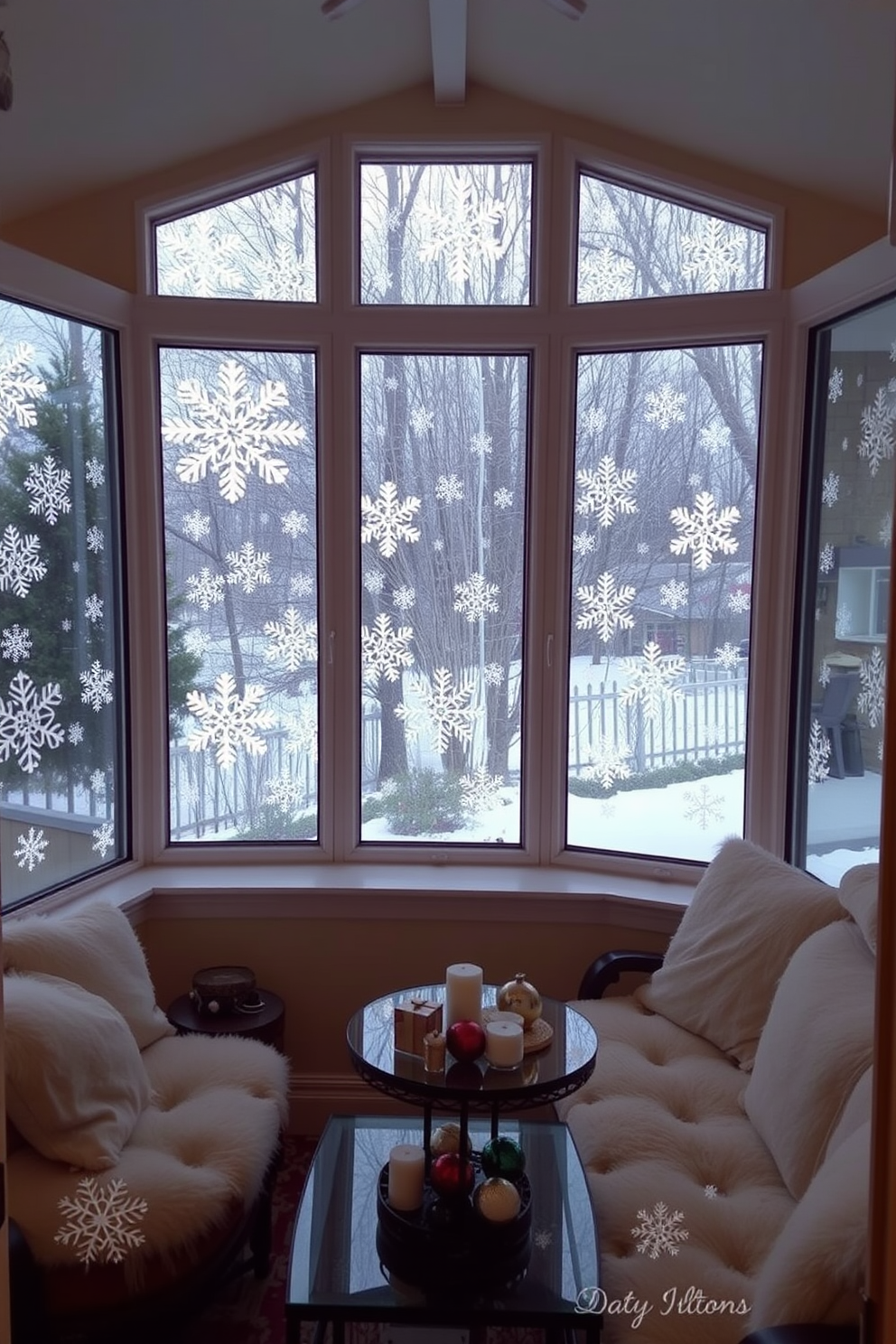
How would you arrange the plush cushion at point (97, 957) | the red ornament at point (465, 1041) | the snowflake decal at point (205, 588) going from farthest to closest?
the snowflake decal at point (205, 588), the plush cushion at point (97, 957), the red ornament at point (465, 1041)

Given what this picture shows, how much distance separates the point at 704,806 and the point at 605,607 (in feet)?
2.32

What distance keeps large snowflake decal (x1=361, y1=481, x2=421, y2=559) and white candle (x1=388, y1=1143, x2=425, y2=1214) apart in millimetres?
1868

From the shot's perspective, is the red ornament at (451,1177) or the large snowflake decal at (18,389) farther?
the large snowflake decal at (18,389)

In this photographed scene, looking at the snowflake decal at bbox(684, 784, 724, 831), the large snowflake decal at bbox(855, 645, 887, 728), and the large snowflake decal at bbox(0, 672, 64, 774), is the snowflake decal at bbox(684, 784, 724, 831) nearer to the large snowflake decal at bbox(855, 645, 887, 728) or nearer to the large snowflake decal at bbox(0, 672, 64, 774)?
the large snowflake decal at bbox(855, 645, 887, 728)

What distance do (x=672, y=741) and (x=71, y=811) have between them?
1854 millimetres

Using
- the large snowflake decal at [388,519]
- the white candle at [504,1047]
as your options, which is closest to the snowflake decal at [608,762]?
the large snowflake decal at [388,519]

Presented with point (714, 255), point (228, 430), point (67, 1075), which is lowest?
point (67, 1075)

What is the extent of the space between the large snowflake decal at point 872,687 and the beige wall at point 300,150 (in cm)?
147

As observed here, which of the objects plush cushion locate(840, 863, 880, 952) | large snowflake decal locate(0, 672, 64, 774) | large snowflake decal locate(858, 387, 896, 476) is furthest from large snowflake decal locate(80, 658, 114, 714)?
large snowflake decal locate(858, 387, 896, 476)

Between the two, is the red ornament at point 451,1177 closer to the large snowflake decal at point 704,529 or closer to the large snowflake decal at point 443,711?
the large snowflake decal at point 443,711

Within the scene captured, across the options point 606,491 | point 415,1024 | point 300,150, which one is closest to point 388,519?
point 606,491

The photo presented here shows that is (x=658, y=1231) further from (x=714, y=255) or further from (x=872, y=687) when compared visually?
(x=714, y=255)

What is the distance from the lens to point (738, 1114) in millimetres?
2201

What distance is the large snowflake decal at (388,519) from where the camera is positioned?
314 cm
